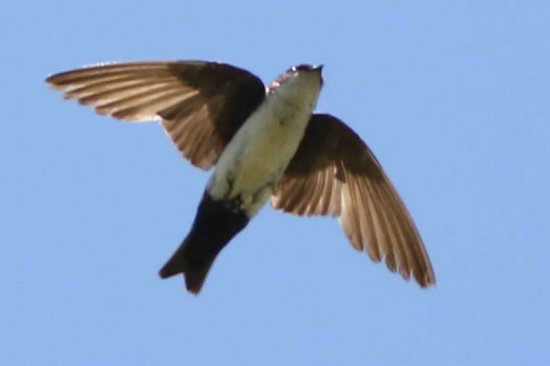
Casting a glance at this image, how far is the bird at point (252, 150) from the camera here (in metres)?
11.3

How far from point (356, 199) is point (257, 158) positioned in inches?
45.0

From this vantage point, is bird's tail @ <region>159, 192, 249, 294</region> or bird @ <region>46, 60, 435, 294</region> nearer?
bird @ <region>46, 60, 435, 294</region>

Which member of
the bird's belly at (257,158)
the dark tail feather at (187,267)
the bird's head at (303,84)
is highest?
the bird's head at (303,84)

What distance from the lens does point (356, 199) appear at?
40.5 feet

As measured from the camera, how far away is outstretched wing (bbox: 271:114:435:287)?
1211cm

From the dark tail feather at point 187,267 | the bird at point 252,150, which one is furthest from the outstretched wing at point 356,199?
the dark tail feather at point 187,267

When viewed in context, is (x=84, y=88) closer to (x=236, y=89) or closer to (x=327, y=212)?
(x=236, y=89)

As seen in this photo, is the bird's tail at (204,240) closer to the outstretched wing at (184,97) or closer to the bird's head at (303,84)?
the outstretched wing at (184,97)

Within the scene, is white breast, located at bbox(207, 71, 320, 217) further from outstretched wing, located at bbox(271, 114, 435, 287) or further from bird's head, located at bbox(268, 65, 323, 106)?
outstretched wing, located at bbox(271, 114, 435, 287)

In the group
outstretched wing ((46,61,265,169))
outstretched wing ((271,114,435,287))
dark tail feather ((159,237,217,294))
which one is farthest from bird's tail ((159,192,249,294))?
outstretched wing ((271,114,435,287))

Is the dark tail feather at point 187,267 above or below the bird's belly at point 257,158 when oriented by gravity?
below

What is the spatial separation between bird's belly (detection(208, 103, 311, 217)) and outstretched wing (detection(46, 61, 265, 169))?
210 millimetres

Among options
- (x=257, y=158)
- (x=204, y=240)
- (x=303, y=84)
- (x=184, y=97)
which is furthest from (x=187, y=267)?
(x=303, y=84)

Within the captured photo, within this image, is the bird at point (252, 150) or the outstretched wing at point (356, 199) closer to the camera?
the bird at point (252, 150)
